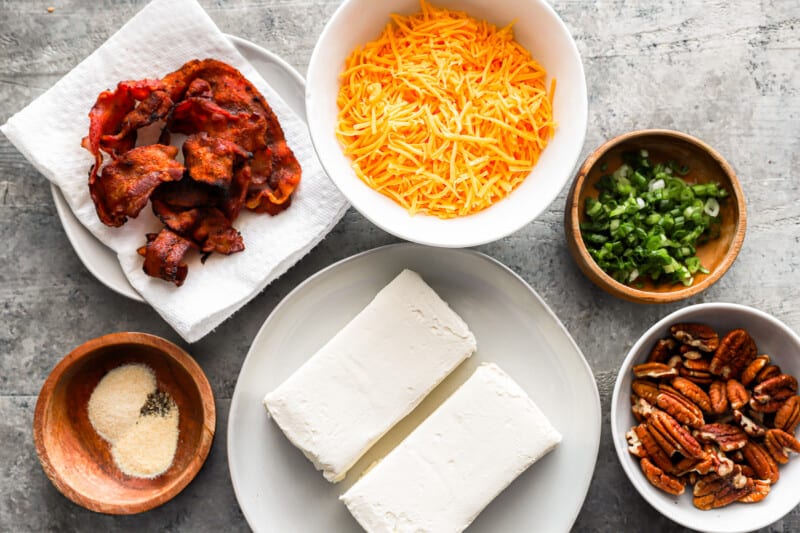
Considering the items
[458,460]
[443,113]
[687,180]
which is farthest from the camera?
[687,180]

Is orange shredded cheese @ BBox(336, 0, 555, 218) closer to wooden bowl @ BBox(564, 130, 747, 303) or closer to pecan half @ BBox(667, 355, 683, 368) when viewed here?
wooden bowl @ BBox(564, 130, 747, 303)

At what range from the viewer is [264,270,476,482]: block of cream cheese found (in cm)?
228

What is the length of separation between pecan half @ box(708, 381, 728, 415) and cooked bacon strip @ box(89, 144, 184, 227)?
1.89 meters

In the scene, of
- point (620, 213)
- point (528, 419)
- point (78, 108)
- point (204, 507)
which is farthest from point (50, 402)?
point (620, 213)

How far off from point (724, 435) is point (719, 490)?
0.18 metres

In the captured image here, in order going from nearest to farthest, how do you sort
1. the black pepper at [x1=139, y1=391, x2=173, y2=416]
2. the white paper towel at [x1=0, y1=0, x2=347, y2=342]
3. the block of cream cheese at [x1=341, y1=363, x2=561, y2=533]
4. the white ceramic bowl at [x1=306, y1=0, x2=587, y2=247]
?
the white ceramic bowl at [x1=306, y1=0, x2=587, y2=247]
the block of cream cheese at [x1=341, y1=363, x2=561, y2=533]
the white paper towel at [x1=0, y1=0, x2=347, y2=342]
the black pepper at [x1=139, y1=391, x2=173, y2=416]

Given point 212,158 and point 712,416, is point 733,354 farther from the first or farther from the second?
point 212,158

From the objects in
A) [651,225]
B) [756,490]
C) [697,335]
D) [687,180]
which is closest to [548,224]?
[651,225]

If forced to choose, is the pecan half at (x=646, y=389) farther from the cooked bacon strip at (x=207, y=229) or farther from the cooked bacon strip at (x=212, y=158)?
the cooked bacon strip at (x=212, y=158)

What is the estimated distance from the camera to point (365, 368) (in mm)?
2307

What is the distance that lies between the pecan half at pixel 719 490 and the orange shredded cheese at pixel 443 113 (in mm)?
1155

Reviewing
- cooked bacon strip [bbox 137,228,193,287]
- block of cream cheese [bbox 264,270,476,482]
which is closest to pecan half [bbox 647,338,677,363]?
block of cream cheese [bbox 264,270,476,482]

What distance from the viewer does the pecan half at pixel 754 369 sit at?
7.69 feet

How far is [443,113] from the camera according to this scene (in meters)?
2.15
